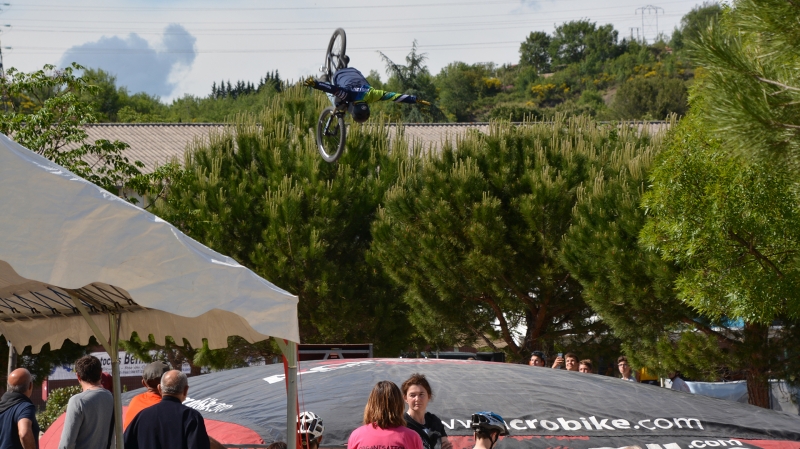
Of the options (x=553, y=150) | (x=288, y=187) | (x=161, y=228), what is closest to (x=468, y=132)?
(x=553, y=150)

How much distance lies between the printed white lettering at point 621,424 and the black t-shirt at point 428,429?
119 inches

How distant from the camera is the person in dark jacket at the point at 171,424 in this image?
5757 mm

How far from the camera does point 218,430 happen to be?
8.45 meters

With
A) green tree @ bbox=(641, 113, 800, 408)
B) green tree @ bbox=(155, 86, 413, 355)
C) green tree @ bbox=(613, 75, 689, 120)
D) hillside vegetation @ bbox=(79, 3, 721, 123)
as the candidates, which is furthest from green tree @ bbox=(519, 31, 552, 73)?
green tree @ bbox=(641, 113, 800, 408)

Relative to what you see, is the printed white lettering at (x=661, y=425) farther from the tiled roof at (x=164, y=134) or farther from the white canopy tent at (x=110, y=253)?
the tiled roof at (x=164, y=134)

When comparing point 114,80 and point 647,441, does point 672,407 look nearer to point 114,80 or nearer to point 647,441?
point 647,441

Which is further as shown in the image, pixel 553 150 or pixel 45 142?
pixel 553 150

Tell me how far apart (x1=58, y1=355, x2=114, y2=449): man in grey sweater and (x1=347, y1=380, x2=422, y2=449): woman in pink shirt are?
2.06 metres

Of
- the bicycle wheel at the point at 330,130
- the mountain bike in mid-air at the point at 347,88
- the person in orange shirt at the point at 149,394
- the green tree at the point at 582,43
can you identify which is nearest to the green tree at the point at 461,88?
the green tree at the point at 582,43

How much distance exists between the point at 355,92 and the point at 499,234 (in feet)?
19.8

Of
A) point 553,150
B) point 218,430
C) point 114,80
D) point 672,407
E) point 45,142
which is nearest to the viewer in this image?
point 218,430

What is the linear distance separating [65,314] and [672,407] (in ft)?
20.0

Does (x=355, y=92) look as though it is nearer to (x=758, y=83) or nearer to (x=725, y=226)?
(x=725, y=226)

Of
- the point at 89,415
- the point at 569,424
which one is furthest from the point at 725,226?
the point at 89,415
